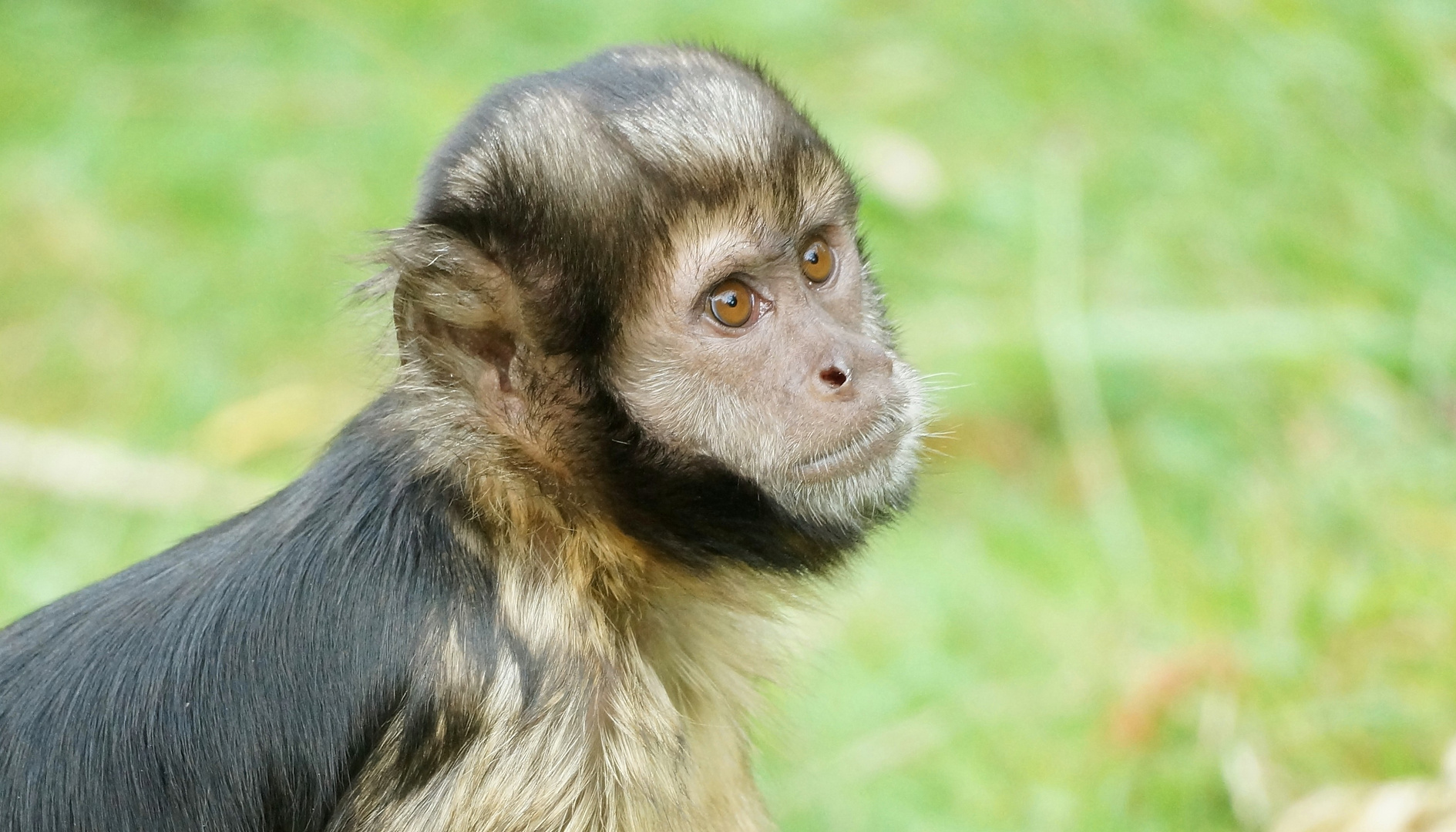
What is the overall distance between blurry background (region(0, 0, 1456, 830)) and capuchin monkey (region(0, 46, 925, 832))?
443 mm

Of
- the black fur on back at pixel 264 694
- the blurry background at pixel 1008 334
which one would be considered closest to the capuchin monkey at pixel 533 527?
the black fur on back at pixel 264 694

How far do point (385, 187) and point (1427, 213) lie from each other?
4.89 meters

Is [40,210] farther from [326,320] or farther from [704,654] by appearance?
[704,654]

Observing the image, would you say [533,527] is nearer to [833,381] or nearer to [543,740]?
[543,740]

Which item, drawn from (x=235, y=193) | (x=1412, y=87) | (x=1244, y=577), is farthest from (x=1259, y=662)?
(x=235, y=193)

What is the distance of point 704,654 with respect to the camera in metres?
3.30

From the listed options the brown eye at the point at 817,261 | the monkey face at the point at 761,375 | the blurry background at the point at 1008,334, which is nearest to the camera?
the monkey face at the point at 761,375

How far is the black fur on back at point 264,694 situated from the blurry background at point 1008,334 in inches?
23.3

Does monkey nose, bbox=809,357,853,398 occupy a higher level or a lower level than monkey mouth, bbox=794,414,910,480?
higher

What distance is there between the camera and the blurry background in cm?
455

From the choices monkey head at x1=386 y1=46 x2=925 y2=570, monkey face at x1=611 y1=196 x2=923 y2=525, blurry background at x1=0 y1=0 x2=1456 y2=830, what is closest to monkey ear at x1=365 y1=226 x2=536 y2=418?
monkey head at x1=386 y1=46 x2=925 y2=570

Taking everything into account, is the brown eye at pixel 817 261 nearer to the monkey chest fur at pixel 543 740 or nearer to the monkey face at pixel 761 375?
the monkey face at pixel 761 375

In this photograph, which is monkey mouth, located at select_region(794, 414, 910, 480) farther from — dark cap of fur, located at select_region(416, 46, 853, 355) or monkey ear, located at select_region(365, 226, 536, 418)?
monkey ear, located at select_region(365, 226, 536, 418)

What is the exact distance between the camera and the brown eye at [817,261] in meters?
3.29
